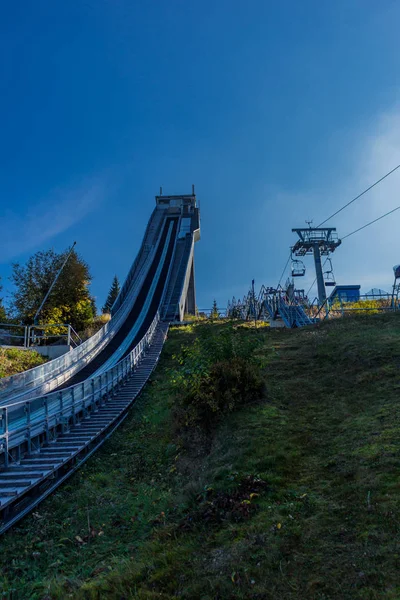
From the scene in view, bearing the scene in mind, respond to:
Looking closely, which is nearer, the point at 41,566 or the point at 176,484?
the point at 41,566

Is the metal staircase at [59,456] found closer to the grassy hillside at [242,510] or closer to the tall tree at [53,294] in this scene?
the grassy hillside at [242,510]

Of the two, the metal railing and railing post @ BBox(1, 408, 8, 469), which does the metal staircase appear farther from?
the metal railing

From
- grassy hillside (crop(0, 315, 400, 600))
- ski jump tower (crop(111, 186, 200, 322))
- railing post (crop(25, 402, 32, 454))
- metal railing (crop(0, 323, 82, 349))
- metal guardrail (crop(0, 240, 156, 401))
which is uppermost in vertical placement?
ski jump tower (crop(111, 186, 200, 322))

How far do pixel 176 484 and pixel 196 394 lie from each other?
2.51 m

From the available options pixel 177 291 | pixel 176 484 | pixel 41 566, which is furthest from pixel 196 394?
pixel 177 291

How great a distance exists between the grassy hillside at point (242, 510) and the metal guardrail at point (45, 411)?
129cm

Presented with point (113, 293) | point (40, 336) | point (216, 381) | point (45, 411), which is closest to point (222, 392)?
point (216, 381)

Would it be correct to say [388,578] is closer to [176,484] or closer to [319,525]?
[319,525]

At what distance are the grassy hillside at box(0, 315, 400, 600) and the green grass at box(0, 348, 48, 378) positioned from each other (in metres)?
9.44

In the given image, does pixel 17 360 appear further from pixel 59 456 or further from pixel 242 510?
pixel 242 510

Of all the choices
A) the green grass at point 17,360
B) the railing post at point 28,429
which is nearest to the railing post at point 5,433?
the railing post at point 28,429

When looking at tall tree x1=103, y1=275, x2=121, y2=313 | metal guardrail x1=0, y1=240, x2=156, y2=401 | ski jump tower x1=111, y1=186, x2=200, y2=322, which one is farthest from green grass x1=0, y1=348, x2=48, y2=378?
tall tree x1=103, y1=275, x2=121, y2=313

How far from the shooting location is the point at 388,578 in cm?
351

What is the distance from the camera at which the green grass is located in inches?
714
